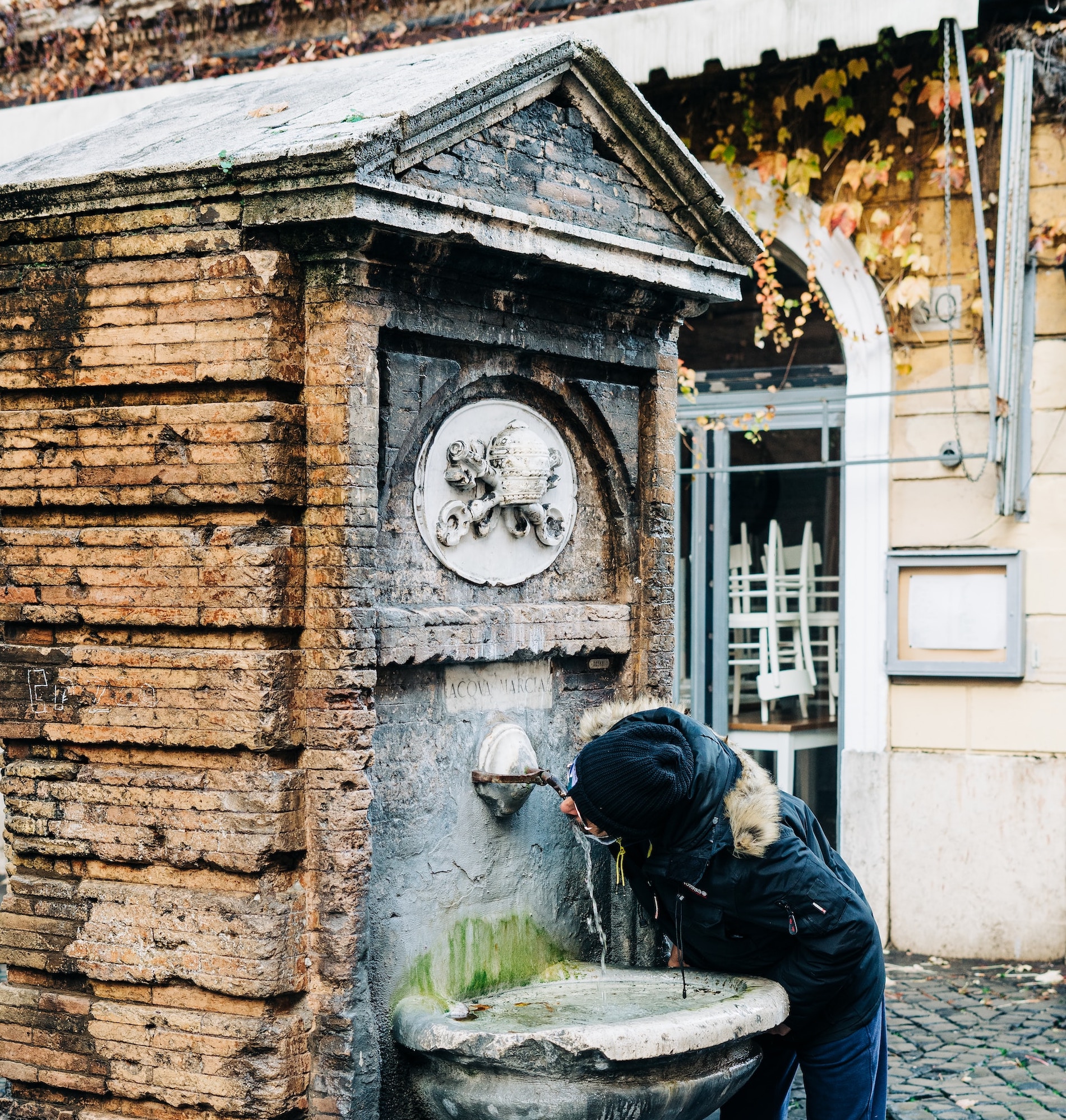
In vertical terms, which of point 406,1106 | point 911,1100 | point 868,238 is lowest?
point 911,1100

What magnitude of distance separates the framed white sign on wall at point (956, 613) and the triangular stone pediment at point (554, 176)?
129 inches

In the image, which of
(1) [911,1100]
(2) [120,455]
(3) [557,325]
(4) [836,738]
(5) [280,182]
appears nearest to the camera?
(5) [280,182]

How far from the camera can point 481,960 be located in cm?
430

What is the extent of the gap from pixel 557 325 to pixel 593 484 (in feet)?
1.94

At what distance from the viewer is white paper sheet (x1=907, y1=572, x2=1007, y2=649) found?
7434mm

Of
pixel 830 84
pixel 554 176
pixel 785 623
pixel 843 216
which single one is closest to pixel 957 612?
pixel 785 623

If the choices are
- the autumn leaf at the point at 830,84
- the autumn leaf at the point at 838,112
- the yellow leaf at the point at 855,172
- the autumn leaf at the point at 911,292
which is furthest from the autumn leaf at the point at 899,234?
the autumn leaf at the point at 830,84

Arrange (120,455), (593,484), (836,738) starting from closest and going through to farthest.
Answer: (120,455) < (593,484) < (836,738)

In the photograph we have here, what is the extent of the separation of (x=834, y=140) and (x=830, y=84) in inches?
11.0

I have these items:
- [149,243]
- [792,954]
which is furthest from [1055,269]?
[149,243]

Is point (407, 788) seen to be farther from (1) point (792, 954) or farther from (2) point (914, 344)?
(2) point (914, 344)

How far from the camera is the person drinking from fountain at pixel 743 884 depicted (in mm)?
3762

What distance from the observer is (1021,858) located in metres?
7.34

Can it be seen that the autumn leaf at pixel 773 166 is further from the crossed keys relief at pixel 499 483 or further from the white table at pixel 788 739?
the crossed keys relief at pixel 499 483
